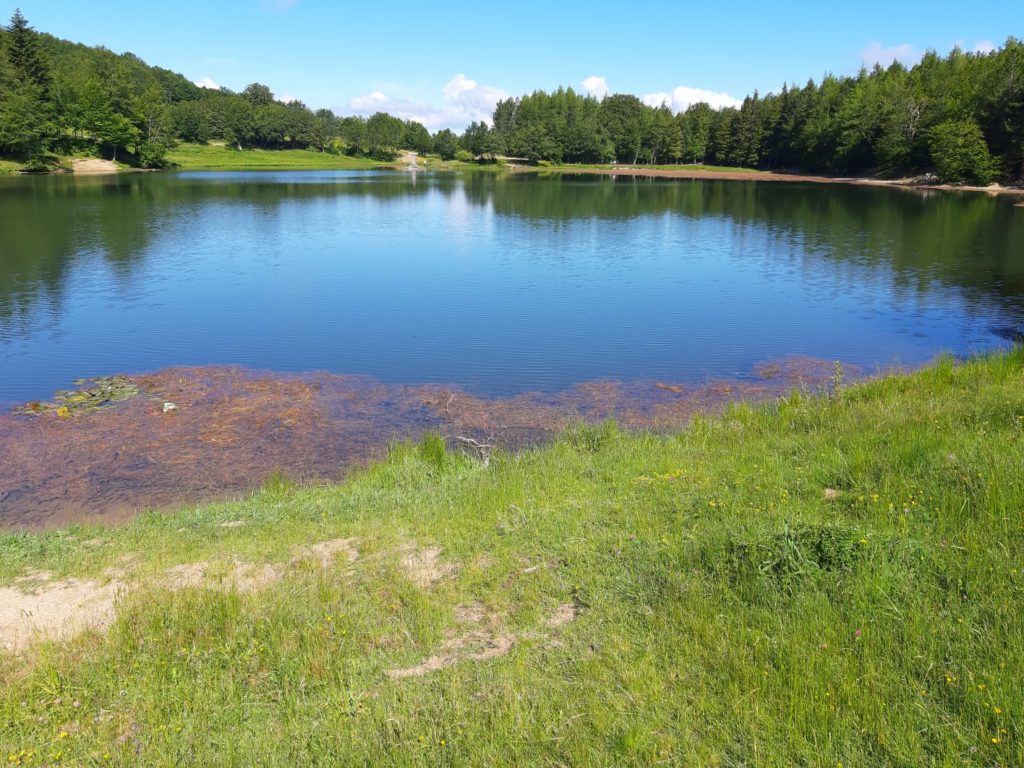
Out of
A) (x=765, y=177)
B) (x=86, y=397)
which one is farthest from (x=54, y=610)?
(x=765, y=177)

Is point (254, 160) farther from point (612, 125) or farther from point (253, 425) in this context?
point (253, 425)

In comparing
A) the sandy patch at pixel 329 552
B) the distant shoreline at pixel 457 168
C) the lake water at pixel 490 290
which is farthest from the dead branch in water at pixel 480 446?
the distant shoreline at pixel 457 168

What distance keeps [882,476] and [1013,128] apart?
9126 cm

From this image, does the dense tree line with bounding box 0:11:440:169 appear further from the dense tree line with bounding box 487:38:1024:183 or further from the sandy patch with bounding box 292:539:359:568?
the sandy patch with bounding box 292:539:359:568

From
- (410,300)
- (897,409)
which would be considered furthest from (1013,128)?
(897,409)

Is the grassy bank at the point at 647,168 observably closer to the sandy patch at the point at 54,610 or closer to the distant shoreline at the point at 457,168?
the distant shoreline at the point at 457,168

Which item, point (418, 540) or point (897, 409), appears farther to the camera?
point (897, 409)

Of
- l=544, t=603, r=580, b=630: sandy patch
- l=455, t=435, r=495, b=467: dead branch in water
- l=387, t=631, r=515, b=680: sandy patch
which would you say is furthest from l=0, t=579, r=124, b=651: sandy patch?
l=455, t=435, r=495, b=467: dead branch in water

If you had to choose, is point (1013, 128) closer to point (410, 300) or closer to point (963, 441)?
point (410, 300)

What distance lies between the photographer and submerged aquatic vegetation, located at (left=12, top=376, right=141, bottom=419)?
1633 centimetres

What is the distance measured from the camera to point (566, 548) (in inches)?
301

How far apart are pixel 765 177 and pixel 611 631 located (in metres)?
122

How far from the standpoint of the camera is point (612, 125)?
151m

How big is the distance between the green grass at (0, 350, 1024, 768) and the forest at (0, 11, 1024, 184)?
9118 centimetres
